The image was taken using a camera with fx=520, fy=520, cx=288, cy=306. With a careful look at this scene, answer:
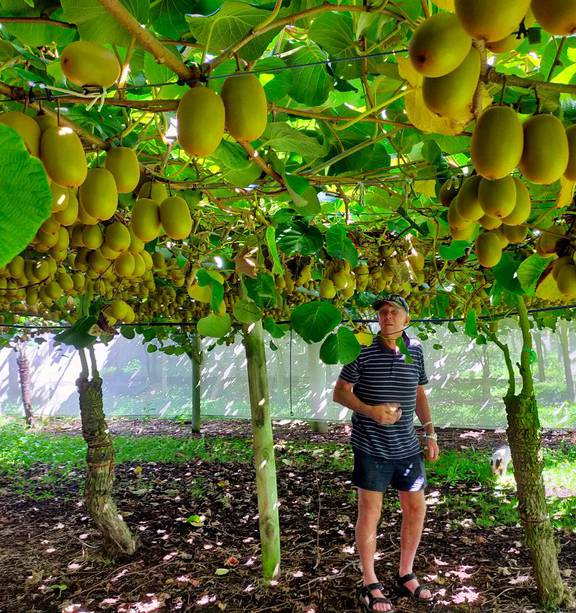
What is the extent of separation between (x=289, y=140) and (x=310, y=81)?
0.12m

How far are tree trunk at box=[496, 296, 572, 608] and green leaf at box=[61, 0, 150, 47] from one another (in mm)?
2276

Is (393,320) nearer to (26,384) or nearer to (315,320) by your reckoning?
(315,320)

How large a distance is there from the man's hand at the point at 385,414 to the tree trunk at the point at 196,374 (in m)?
4.86

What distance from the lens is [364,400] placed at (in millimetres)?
2730

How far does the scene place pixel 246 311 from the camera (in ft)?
7.12

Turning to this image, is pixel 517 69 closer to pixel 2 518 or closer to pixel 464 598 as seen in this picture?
pixel 464 598

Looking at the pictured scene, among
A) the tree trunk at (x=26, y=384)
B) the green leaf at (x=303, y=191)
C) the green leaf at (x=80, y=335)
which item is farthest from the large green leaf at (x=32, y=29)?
the tree trunk at (x=26, y=384)

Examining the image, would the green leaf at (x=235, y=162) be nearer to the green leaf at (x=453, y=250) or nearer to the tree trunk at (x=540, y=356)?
the green leaf at (x=453, y=250)

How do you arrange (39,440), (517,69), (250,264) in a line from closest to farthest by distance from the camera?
1. (517,69)
2. (250,264)
3. (39,440)

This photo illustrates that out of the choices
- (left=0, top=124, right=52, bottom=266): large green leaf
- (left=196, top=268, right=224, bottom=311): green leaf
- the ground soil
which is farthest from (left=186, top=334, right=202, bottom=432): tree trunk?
(left=0, top=124, right=52, bottom=266): large green leaf

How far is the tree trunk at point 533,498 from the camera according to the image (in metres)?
2.48

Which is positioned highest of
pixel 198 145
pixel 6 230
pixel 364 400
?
pixel 198 145

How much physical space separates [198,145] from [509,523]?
390cm

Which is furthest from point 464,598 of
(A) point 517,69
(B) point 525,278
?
(A) point 517,69
